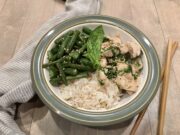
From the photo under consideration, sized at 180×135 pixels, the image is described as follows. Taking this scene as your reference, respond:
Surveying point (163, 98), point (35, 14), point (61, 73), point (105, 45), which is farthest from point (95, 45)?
point (35, 14)

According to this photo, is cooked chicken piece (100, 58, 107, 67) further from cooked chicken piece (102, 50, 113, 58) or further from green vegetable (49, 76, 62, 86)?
green vegetable (49, 76, 62, 86)

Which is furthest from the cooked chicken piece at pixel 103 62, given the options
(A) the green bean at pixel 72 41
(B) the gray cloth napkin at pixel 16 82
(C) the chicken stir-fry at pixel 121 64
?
(B) the gray cloth napkin at pixel 16 82

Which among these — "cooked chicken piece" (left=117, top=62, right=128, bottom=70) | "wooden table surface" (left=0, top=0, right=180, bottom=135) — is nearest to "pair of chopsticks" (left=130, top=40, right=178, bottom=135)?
"wooden table surface" (left=0, top=0, right=180, bottom=135)

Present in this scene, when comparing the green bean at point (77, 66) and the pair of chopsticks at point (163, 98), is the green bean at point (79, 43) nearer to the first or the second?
the green bean at point (77, 66)

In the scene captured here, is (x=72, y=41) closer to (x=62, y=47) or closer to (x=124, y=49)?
(x=62, y=47)

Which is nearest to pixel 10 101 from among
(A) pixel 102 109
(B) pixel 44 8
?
(A) pixel 102 109

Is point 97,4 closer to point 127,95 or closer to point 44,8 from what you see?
point 44,8
